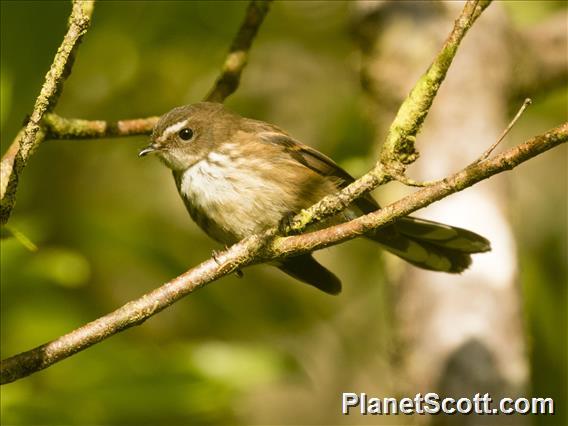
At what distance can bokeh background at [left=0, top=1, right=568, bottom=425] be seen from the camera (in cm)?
358

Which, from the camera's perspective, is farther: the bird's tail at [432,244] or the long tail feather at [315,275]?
the long tail feather at [315,275]

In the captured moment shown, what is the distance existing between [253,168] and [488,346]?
1278mm

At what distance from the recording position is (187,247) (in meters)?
5.08

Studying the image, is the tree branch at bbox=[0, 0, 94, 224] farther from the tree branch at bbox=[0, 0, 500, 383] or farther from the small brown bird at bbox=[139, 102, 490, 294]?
the small brown bird at bbox=[139, 102, 490, 294]

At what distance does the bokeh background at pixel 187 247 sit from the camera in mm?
3578

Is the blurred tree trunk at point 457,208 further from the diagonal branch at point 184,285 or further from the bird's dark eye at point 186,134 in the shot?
the diagonal branch at point 184,285

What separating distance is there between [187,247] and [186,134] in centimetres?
107

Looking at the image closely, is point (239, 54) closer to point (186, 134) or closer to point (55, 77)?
point (186, 134)

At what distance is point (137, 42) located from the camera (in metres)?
4.45

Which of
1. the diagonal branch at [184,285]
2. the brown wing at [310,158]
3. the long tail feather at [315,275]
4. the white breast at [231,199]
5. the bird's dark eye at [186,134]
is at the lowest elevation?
the diagonal branch at [184,285]

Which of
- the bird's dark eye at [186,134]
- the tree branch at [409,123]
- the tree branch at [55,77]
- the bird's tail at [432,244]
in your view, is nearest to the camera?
the tree branch at [409,123]

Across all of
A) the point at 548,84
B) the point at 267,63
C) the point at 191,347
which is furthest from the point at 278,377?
the point at 267,63

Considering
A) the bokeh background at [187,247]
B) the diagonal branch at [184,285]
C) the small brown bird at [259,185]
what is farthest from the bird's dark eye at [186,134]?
the diagonal branch at [184,285]

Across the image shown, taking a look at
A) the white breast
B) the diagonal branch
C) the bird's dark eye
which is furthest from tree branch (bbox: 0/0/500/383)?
the bird's dark eye
